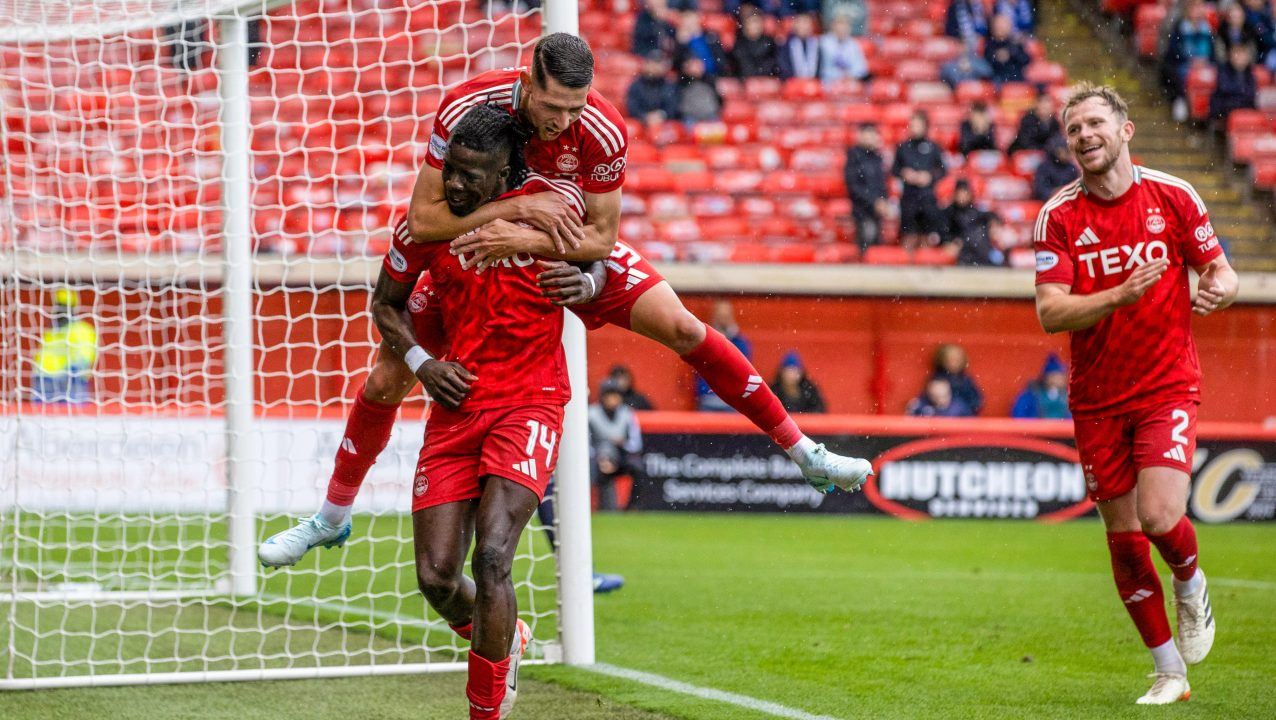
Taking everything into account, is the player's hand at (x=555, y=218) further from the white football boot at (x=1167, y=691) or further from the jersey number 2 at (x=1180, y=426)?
the white football boot at (x=1167, y=691)

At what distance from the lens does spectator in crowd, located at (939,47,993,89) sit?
63.9 ft

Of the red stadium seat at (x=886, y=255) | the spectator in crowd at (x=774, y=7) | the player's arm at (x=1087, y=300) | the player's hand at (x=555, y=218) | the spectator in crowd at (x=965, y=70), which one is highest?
the spectator in crowd at (x=774, y=7)

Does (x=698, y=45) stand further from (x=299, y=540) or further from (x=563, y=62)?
(x=563, y=62)

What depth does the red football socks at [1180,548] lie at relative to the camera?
18.8 feet

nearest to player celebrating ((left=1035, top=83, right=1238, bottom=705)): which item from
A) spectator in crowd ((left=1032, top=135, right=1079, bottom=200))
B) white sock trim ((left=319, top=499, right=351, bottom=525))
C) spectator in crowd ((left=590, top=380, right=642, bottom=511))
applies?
white sock trim ((left=319, top=499, right=351, bottom=525))

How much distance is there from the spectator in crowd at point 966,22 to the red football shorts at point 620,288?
605 inches

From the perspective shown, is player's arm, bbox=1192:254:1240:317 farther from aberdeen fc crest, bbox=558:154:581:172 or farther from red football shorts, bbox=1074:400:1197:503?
aberdeen fc crest, bbox=558:154:581:172

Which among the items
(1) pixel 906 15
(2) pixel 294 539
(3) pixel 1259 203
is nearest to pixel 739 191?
(1) pixel 906 15

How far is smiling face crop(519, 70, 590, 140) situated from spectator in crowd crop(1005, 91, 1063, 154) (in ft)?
47.2

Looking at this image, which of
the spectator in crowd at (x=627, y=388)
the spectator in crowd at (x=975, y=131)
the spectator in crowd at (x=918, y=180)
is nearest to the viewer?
the spectator in crowd at (x=627, y=388)

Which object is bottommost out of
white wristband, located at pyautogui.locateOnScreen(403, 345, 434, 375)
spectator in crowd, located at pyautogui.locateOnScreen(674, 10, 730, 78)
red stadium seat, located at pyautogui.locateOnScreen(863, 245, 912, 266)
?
white wristband, located at pyautogui.locateOnScreen(403, 345, 434, 375)

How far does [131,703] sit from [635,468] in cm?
942

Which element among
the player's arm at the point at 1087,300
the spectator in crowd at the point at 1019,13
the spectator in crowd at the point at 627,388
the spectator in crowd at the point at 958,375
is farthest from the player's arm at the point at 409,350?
the spectator in crowd at the point at 1019,13

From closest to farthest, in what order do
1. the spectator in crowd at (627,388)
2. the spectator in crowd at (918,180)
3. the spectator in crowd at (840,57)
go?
the spectator in crowd at (627,388)
the spectator in crowd at (918,180)
the spectator in crowd at (840,57)
